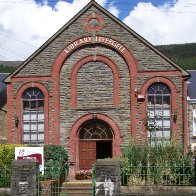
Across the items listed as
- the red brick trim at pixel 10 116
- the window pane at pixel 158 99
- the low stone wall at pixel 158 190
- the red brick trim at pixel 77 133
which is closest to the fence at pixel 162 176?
the low stone wall at pixel 158 190

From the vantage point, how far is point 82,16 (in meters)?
29.2

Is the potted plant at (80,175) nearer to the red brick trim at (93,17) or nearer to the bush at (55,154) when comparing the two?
the bush at (55,154)

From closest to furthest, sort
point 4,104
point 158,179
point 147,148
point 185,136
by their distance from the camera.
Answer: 1. point 158,179
2. point 147,148
3. point 185,136
4. point 4,104

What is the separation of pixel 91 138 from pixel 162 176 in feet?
37.9

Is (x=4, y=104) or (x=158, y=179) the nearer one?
(x=158, y=179)

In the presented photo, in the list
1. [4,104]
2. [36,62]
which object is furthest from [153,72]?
[4,104]

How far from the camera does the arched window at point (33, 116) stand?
94.3 ft

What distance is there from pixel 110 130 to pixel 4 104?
9.13 metres

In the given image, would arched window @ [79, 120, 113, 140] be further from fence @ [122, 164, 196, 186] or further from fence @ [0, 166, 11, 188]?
fence @ [0, 166, 11, 188]

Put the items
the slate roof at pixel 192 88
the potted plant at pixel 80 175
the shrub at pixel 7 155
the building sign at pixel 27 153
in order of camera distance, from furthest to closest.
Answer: the slate roof at pixel 192 88
the potted plant at pixel 80 175
the shrub at pixel 7 155
the building sign at pixel 27 153

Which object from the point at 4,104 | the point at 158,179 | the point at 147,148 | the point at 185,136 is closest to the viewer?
the point at 158,179

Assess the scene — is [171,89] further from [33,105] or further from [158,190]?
[158,190]

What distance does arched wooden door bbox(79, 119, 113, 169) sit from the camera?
93.9 ft

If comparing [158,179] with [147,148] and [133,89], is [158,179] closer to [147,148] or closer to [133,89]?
[147,148]
